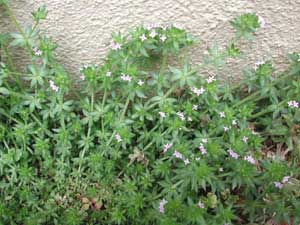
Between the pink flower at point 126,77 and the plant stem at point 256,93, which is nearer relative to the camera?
the pink flower at point 126,77

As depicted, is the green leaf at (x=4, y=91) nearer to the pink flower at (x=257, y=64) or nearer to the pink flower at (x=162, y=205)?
the pink flower at (x=162, y=205)

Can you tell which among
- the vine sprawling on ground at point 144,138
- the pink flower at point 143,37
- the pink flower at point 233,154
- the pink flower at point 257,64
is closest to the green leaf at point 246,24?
the vine sprawling on ground at point 144,138

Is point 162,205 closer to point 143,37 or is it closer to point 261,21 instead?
point 143,37

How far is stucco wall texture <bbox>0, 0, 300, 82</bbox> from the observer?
2352 millimetres

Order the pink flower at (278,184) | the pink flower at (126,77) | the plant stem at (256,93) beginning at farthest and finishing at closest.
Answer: the plant stem at (256,93) → the pink flower at (126,77) → the pink flower at (278,184)

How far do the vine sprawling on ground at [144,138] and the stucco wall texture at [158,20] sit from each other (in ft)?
0.24

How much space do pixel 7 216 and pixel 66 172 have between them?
360mm

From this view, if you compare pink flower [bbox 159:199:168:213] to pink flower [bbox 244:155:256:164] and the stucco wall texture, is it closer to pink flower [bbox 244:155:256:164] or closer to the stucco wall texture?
pink flower [bbox 244:155:256:164]

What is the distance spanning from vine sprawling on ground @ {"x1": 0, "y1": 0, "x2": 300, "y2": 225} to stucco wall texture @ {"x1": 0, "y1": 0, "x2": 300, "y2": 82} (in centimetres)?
7

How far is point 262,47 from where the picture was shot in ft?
8.31

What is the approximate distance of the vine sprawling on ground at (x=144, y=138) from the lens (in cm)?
227

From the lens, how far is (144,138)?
245 cm

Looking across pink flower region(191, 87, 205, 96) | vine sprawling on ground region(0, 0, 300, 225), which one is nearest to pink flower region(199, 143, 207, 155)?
vine sprawling on ground region(0, 0, 300, 225)

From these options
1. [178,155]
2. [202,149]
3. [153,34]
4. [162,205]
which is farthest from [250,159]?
[153,34]
